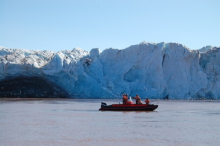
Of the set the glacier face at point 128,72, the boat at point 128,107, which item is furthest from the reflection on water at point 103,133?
the glacier face at point 128,72

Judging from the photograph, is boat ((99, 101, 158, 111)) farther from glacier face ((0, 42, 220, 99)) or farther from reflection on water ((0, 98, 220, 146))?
glacier face ((0, 42, 220, 99))

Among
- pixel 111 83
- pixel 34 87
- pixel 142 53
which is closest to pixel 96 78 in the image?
pixel 111 83

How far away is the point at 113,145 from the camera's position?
9.08m

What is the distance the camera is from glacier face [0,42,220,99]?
3097 centimetres

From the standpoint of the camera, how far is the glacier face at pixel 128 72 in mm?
30969

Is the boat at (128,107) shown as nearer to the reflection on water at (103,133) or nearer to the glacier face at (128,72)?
the reflection on water at (103,133)

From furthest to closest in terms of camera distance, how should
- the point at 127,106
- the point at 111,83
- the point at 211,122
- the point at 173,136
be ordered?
the point at 111,83 < the point at 127,106 < the point at 211,122 < the point at 173,136

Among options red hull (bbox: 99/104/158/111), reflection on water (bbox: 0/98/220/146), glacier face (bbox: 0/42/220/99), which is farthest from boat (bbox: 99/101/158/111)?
glacier face (bbox: 0/42/220/99)

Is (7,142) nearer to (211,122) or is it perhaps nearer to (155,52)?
(211,122)

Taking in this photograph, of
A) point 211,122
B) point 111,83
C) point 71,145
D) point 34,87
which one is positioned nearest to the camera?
point 71,145

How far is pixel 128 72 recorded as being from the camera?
3191 cm

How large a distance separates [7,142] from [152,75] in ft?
75.8

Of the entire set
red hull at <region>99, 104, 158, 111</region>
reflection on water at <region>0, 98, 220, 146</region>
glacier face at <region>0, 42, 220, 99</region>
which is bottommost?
reflection on water at <region>0, 98, 220, 146</region>

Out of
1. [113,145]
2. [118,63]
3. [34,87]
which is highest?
[118,63]
